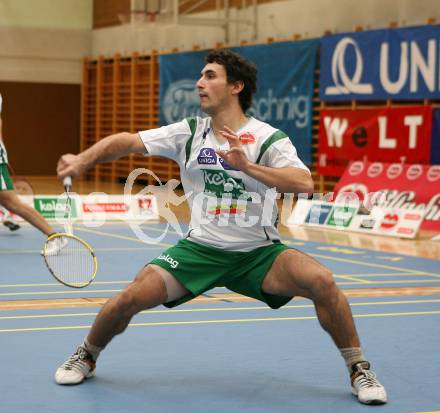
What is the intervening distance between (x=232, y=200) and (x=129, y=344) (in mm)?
1427

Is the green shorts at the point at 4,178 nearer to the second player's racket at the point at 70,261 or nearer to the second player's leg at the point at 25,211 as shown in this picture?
the second player's leg at the point at 25,211

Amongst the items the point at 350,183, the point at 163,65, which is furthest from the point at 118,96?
the point at 350,183

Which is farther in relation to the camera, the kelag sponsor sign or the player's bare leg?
the kelag sponsor sign

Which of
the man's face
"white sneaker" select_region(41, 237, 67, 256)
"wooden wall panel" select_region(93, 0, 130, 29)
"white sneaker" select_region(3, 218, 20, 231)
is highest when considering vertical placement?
"wooden wall panel" select_region(93, 0, 130, 29)

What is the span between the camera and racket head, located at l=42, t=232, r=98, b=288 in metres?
5.59

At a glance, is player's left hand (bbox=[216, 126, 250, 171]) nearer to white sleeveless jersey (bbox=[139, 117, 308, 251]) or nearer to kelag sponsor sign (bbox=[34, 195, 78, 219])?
white sleeveless jersey (bbox=[139, 117, 308, 251])

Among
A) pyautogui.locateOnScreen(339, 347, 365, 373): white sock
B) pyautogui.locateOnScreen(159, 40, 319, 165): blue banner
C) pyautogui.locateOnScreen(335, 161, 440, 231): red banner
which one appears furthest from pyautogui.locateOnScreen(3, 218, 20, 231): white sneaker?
pyautogui.locateOnScreen(339, 347, 365, 373): white sock

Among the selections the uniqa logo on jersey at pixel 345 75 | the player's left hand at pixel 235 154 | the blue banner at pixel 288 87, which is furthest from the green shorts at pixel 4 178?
the blue banner at pixel 288 87

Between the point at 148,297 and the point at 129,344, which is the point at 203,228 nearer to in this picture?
the point at 148,297

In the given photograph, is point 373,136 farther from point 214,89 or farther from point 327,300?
point 327,300

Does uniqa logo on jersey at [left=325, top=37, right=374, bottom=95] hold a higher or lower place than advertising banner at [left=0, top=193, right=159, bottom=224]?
higher

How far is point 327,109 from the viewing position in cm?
1728

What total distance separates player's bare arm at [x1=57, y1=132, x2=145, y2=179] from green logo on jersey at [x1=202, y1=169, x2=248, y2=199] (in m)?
0.35

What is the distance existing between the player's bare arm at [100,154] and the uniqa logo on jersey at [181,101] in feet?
52.1
